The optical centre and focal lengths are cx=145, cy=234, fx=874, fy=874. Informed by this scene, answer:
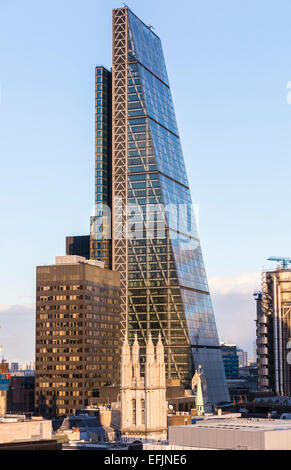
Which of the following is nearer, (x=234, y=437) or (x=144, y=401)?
(x=234, y=437)

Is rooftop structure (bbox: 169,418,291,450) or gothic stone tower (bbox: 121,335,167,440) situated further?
gothic stone tower (bbox: 121,335,167,440)

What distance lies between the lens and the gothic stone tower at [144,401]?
169750 millimetres

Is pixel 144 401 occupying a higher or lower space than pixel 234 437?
higher

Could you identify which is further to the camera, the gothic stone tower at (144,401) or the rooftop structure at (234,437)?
the gothic stone tower at (144,401)

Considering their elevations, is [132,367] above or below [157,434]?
above

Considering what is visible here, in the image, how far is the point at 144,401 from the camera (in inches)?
6850

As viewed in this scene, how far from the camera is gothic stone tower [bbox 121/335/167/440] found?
169750 mm
